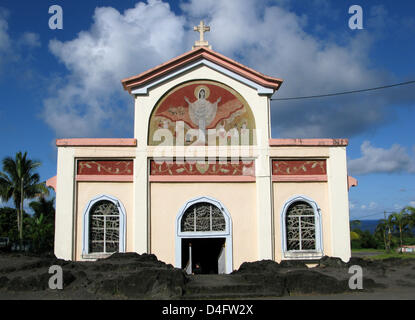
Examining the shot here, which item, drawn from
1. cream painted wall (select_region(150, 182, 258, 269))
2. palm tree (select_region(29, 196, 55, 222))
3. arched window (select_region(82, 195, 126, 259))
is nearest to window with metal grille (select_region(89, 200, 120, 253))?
arched window (select_region(82, 195, 126, 259))

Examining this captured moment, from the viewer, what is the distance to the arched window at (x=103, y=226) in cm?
1416

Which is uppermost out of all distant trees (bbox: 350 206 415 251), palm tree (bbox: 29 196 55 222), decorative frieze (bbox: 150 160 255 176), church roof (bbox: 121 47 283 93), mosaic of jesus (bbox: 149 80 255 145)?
church roof (bbox: 121 47 283 93)

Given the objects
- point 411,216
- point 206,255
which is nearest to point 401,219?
point 411,216

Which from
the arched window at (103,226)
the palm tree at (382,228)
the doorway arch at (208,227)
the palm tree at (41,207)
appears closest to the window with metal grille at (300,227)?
the doorway arch at (208,227)

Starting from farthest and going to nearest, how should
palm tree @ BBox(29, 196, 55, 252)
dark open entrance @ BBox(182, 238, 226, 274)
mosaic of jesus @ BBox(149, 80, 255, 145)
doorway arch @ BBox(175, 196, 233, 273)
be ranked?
palm tree @ BBox(29, 196, 55, 252) < dark open entrance @ BBox(182, 238, 226, 274) < mosaic of jesus @ BBox(149, 80, 255, 145) < doorway arch @ BBox(175, 196, 233, 273)

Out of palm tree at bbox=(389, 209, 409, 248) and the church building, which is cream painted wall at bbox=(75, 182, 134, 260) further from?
palm tree at bbox=(389, 209, 409, 248)

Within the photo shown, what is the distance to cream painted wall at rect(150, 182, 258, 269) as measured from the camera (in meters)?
14.3

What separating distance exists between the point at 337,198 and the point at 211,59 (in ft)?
22.0

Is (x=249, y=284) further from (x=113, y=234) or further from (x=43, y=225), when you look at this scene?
(x=43, y=225)

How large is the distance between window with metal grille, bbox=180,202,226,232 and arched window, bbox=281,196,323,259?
7.27 feet

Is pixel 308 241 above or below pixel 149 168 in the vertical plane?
below

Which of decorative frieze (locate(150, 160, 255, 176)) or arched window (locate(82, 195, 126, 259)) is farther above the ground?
decorative frieze (locate(150, 160, 255, 176))

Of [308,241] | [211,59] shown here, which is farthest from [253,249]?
[211,59]
